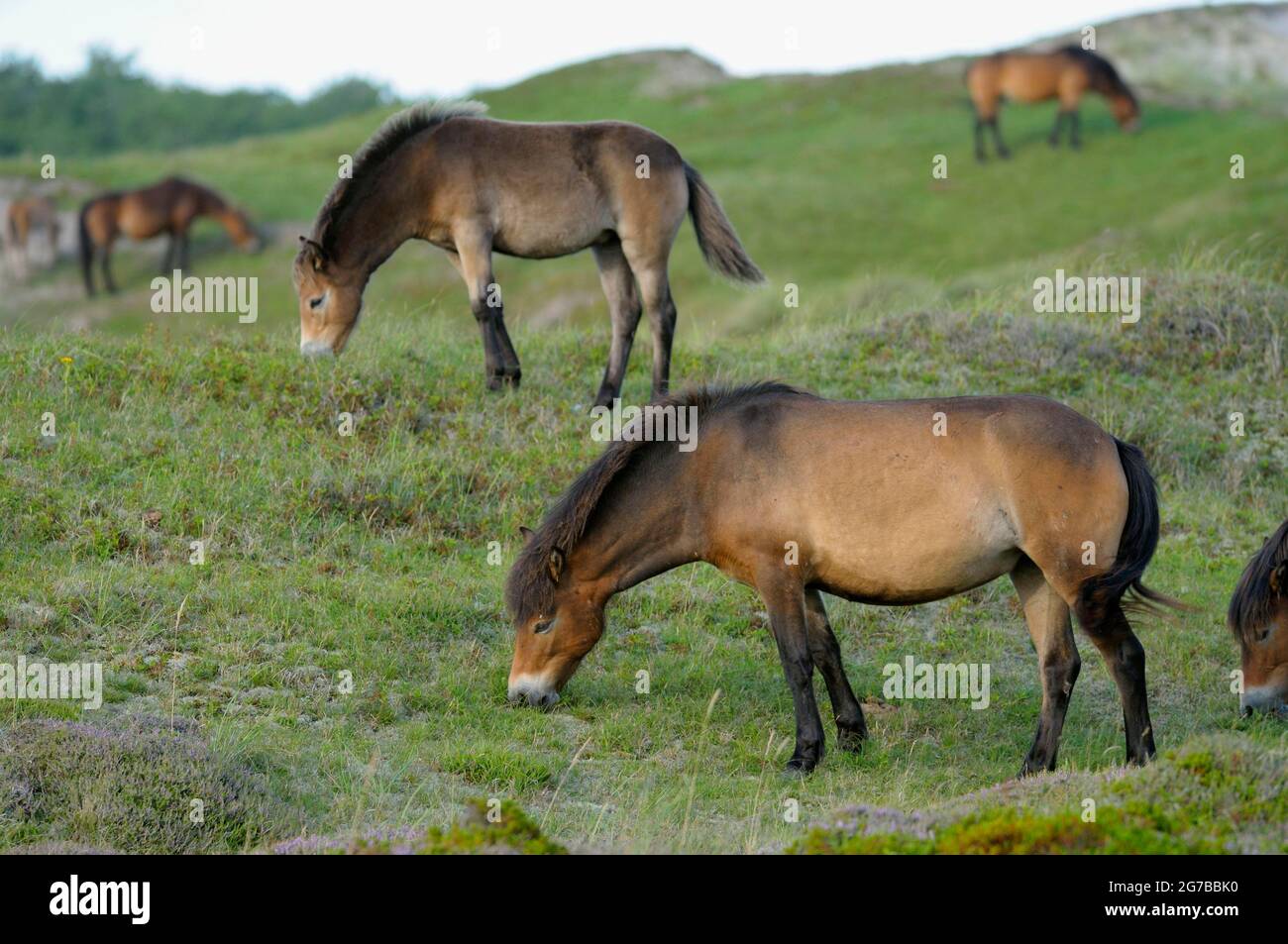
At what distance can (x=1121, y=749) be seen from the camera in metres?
8.27

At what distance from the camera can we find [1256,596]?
8547 millimetres

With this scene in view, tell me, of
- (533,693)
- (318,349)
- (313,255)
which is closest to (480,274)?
(313,255)

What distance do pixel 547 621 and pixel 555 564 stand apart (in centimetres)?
36

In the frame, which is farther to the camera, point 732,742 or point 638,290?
point 638,290

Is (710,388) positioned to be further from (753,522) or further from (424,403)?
(424,403)

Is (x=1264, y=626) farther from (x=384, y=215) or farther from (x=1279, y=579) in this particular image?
(x=384, y=215)

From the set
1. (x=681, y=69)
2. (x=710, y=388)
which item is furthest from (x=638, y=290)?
(x=681, y=69)

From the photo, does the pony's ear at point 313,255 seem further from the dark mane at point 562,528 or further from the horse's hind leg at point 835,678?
the horse's hind leg at point 835,678

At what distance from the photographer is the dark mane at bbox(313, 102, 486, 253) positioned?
12297 millimetres

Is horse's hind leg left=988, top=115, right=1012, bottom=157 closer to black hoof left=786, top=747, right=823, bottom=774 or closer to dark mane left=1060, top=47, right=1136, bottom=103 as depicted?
dark mane left=1060, top=47, right=1136, bottom=103

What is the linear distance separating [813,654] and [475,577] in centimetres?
297
